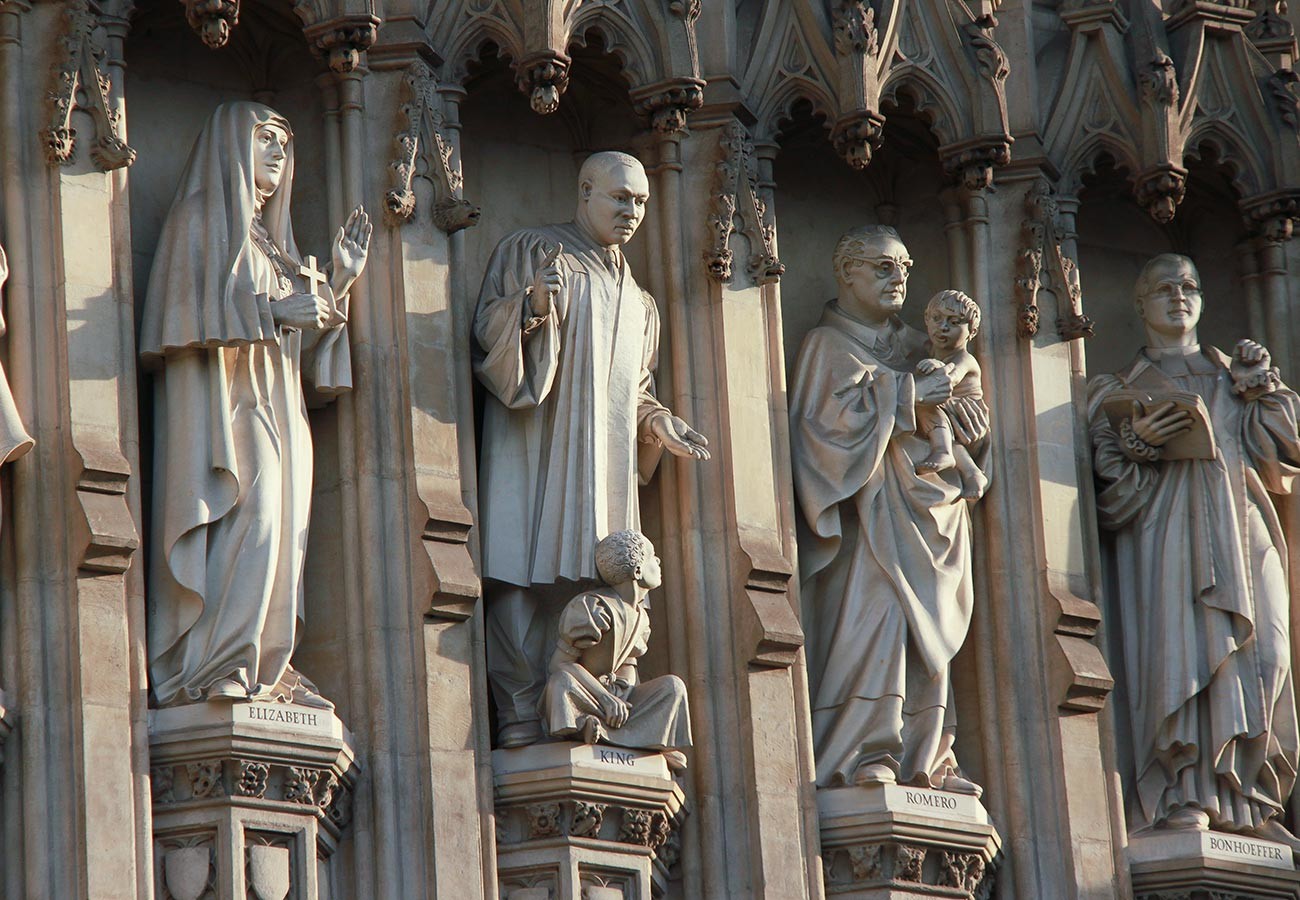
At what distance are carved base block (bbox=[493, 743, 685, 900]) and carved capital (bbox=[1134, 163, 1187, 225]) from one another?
17.3 feet

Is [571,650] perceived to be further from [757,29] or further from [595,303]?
[757,29]

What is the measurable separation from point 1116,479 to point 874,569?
2.00 metres

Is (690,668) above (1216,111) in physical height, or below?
below

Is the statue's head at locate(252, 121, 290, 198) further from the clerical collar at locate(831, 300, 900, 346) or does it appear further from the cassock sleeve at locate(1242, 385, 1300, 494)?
the cassock sleeve at locate(1242, 385, 1300, 494)

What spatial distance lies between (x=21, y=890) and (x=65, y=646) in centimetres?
126

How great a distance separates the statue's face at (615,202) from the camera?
21734 mm

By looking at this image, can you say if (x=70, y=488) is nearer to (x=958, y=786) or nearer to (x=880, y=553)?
(x=880, y=553)

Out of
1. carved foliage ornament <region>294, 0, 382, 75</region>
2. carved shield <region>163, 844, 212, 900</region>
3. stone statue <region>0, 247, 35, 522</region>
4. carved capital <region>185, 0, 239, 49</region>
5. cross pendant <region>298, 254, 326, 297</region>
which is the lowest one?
carved shield <region>163, 844, 212, 900</region>

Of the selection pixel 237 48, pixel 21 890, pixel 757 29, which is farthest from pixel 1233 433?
pixel 21 890

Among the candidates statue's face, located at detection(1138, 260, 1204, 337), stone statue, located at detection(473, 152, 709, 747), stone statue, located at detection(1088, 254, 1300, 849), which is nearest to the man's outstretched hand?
stone statue, located at detection(473, 152, 709, 747)

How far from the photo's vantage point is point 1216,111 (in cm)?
2428

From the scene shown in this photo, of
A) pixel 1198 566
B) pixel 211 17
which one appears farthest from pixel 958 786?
pixel 211 17

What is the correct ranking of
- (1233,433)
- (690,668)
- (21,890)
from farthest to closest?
(1233,433)
(690,668)
(21,890)

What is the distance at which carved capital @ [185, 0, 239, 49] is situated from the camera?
67.4 ft
